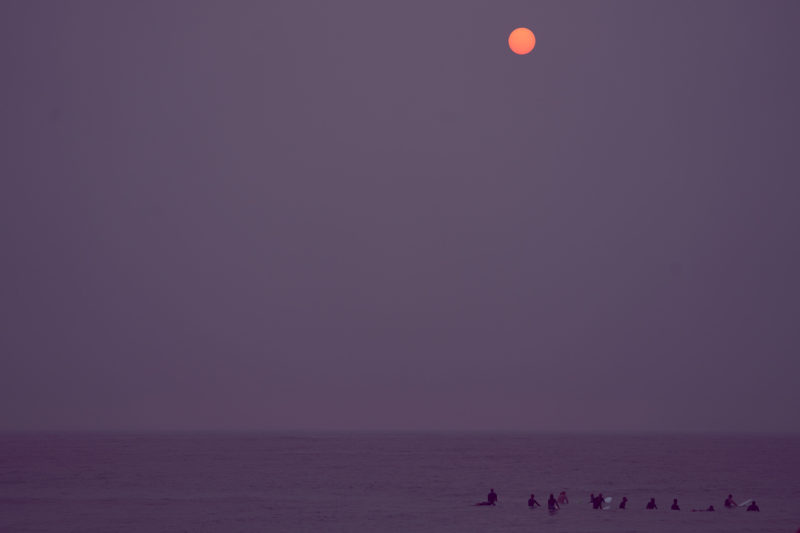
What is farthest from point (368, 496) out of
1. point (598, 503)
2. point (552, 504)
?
point (598, 503)

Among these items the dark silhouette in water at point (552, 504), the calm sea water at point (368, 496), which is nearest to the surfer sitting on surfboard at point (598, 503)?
the calm sea water at point (368, 496)

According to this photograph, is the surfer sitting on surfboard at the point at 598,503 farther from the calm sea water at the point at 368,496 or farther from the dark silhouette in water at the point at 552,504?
the dark silhouette in water at the point at 552,504

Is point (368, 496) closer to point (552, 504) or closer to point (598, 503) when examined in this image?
point (552, 504)

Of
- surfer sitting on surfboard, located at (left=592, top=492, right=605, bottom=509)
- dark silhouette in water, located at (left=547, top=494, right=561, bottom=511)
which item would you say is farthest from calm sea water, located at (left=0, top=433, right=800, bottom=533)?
surfer sitting on surfboard, located at (left=592, top=492, right=605, bottom=509)

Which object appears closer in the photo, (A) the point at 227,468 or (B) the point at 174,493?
(B) the point at 174,493

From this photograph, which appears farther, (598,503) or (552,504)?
(598,503)

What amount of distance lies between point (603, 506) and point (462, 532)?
13644 mm

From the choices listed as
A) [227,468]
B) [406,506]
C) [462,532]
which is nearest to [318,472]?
[227,468]

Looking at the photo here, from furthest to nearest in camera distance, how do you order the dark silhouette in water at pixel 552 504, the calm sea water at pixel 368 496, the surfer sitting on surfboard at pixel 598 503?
the surfer sitting on surfboard at pixel 598 503, the dark silhouette in water at pixel 552 504, the calm sea water at pixel 368 496

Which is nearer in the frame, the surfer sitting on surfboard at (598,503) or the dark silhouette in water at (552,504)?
the dark silhouette in water at (552,504)

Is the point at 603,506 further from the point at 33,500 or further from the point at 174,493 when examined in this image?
the point at 33,500

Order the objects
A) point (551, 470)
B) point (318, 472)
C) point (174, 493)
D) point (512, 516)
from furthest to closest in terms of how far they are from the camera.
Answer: point (551, 470) → point (318, 472) → point (174, 493) → point (512, 516)

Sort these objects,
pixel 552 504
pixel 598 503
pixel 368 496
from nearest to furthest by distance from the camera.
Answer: pixel 552 504
pixel 598 503
pixel 368 496

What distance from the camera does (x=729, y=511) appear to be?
51.4 metres
